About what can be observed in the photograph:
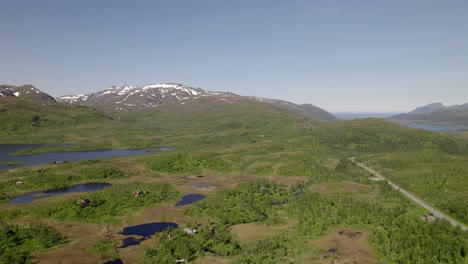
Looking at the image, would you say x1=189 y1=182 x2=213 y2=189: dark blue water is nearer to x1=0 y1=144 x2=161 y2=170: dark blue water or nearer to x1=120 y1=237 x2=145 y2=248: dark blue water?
x1=120 y1=237 x2=145 y2=248: dark blue water

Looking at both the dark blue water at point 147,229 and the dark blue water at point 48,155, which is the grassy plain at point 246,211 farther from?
the dark blue water at point 48,155

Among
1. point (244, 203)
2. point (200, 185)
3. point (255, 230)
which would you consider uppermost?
point (244, 203)

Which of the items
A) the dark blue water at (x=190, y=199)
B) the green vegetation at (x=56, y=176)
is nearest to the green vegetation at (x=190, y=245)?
the dark blue water at (x=190, y=199)

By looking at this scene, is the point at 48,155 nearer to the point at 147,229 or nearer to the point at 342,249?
the point at 147,229

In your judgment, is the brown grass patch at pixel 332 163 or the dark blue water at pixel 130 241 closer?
the dark blue water at pixel 130 241

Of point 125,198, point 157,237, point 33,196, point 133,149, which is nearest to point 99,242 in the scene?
point 157,237

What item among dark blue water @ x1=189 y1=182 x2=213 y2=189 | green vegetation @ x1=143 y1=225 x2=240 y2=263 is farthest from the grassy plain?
dark blue water @ x1=189 y1=182 x2=213 y2=189

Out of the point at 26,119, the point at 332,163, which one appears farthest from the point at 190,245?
the point at 26,119
